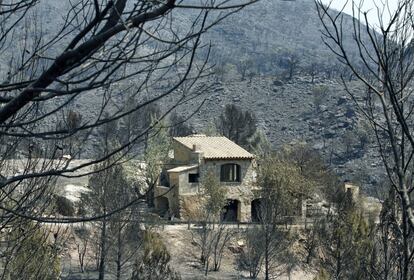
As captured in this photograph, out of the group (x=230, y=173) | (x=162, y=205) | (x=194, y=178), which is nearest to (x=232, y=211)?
(x=230, y=173)

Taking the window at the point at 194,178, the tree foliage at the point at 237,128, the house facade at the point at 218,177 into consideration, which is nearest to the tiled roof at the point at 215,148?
the house facade at the point at 218,177

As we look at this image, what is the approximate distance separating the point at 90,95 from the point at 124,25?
8039 centimetres

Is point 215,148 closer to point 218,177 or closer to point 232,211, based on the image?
point 218,177

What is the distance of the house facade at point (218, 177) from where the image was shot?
98.1 ft

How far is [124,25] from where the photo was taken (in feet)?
8.13

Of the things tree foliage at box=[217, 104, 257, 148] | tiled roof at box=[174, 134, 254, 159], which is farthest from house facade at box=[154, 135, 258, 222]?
tree foliage at box=[217, 104, 257, 148]

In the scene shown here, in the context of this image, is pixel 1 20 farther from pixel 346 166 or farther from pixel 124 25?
pixel 346 166

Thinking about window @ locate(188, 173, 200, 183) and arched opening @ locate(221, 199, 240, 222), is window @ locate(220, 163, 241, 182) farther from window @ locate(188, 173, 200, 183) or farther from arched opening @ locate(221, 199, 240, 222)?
window @ locate(188, 173, 200, 183)

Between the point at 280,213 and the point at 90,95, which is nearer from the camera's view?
the point at 280,213

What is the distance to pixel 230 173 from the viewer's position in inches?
1227

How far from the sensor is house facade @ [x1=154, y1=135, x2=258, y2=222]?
2991 centimetres

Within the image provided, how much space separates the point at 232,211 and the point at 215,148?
306 cm

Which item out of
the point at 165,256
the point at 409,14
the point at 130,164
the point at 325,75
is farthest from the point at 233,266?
the point at 325,75

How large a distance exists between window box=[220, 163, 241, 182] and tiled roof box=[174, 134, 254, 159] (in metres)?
0.58
